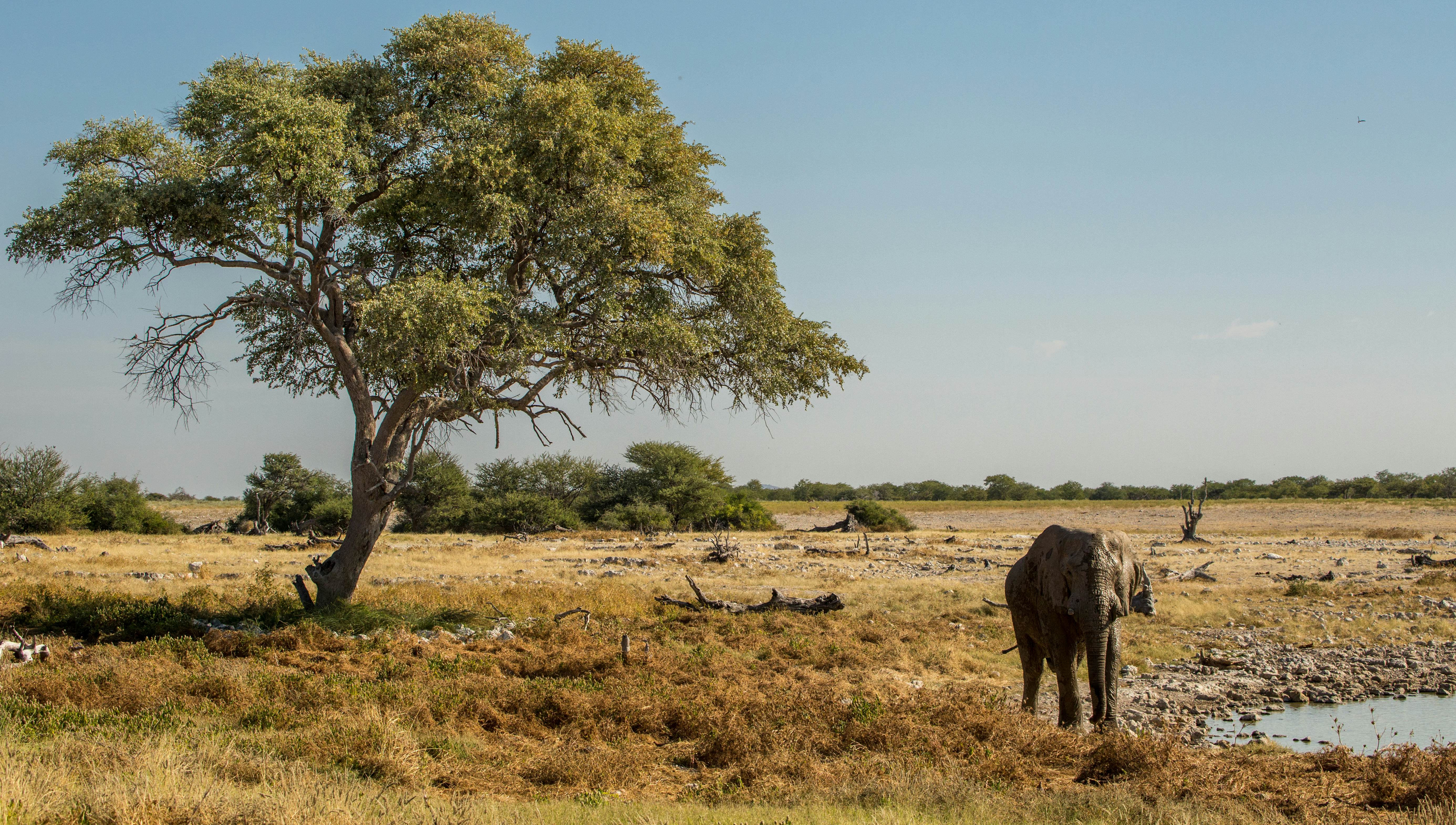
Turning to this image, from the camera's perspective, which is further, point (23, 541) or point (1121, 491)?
point (1121, 491)

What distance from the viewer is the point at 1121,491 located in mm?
124438

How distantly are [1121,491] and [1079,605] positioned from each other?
125771mm

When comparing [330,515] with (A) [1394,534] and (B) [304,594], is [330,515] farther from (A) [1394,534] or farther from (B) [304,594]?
(A) [1394,534]

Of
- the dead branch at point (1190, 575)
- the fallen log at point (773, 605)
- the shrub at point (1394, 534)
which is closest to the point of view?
the fallen log at point (773, 605)

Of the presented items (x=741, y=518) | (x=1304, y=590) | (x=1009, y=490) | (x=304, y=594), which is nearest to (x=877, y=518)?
(x=741, y=518)

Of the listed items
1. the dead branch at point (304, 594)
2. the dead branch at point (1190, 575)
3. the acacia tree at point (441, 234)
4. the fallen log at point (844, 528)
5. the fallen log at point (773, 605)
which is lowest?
the fallen log at point (844, 528)

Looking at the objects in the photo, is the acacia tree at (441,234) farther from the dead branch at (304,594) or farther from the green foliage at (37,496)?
the green foliage at (37,496)

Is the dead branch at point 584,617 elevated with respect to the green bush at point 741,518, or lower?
elevated

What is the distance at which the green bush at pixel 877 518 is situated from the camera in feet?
183

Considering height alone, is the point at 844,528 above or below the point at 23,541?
below

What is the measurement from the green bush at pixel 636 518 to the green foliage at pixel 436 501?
29.1 feet

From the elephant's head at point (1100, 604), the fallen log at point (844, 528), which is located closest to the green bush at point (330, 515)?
the fallen log at point (844, 528)

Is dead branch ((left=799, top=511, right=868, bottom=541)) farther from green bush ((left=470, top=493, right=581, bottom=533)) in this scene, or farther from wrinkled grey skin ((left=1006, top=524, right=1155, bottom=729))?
wrinkled grey skin ((left=1006, top=524, right=1155, bottom=729))

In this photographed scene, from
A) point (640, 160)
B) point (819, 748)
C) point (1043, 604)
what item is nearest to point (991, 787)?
point (819, 748)
